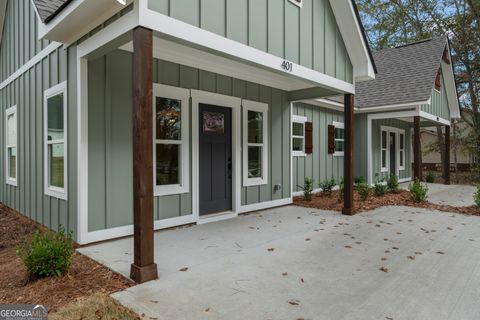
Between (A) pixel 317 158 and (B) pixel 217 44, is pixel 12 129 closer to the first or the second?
(B) pixel 217 44

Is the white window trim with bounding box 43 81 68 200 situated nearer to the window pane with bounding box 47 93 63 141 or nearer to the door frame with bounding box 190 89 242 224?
the window pane with bounding box 47 93 63 141

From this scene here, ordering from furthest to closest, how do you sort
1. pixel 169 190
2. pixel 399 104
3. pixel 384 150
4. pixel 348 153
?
1. pixel 384 150
2. pixel 399 104
3. pixel 348 153
4. pixel 169 190

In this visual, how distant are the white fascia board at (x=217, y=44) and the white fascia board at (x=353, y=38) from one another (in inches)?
50.9

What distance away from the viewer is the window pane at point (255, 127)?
270 inches

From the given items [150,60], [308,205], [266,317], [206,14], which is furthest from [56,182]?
[308,205]

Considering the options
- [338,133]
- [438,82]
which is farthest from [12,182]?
[438,82]

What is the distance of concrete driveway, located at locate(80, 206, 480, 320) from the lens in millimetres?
2678

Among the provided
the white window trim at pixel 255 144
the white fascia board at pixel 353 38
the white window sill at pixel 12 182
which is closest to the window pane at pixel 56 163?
the white window sill at pixel 12 182

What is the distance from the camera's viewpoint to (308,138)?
956cm

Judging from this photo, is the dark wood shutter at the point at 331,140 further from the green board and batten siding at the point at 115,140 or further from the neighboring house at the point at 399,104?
the green board and batten siding at the point at 115,140

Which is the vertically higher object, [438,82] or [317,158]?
[438,82]

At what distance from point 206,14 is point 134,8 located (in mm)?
969

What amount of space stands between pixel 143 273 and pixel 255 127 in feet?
14.7

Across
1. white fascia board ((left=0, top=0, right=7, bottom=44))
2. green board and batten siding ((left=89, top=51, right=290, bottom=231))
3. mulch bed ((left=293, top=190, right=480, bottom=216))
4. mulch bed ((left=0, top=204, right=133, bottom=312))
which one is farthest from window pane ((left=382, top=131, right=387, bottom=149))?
white fascia board ((left=0, top=0, right=7, bottom=44))
